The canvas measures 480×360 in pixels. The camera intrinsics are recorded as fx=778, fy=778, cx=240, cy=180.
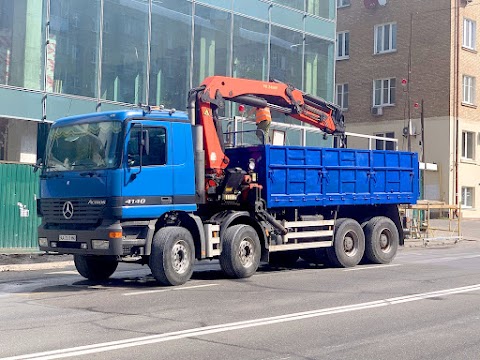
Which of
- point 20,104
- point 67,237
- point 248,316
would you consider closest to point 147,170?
point 67,237

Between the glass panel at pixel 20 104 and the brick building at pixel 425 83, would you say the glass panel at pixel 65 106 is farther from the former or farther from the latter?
the brick building at pixel 425 83

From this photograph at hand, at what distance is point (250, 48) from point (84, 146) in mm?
13188

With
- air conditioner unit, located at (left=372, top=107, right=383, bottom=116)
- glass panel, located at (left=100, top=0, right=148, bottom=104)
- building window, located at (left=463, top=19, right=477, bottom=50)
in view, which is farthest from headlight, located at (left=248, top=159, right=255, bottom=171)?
building window, located at (left=463, top=19, right=477, bottom=50)

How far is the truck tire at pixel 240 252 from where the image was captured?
1400 cm

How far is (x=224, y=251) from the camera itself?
46.0 feet

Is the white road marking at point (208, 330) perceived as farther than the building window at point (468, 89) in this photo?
No

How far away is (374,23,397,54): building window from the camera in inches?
1590

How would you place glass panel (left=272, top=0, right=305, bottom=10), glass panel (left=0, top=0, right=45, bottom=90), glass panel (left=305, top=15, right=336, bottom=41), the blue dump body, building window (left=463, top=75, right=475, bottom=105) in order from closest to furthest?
the blue dump body → glass panel (left=0, top=0, right=45, bottom=90) → glass panel (left=272, top=0, right=305, bottom=10) → glass panel (left=305, top=15, right=336, bottom=41) → building window (left=463, top=75, right=475, bottom=105)

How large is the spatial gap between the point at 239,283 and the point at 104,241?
103 inches

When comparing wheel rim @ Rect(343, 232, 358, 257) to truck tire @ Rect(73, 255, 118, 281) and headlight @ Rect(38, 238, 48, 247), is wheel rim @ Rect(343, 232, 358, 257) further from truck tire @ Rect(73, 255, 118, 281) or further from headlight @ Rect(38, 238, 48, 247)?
headlight @ Rect(38, 238, 48, 247)

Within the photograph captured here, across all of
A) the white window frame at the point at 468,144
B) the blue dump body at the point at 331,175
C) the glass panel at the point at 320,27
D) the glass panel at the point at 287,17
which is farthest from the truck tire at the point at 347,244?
the white window frame at the point at 468,144

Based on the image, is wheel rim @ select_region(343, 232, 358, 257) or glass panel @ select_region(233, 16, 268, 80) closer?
wheel rim @ select_region(343, 232, 358, 257)

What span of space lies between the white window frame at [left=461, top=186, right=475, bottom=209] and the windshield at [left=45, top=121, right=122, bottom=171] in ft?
94.1

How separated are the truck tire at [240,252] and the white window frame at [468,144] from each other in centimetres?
2635
